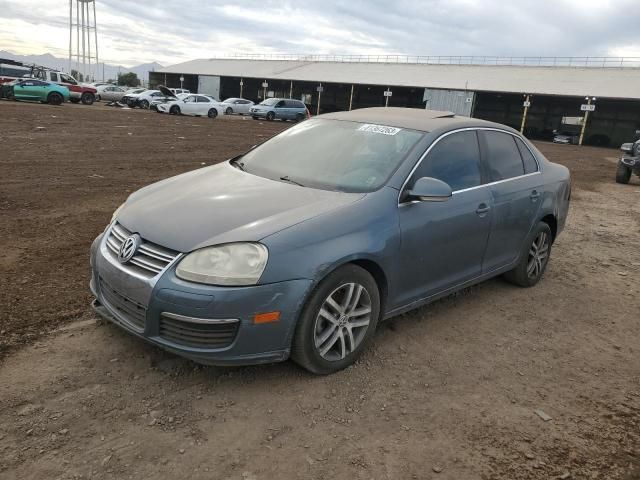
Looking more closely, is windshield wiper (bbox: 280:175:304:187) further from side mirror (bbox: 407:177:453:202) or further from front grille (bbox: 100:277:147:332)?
front grille (bbox: 100:277:147:332)

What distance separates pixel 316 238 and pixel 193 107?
30292 mm

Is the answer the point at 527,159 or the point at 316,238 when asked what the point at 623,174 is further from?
the point at 316,238

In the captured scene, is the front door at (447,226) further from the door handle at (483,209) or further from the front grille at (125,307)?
the front grille at (125,307)

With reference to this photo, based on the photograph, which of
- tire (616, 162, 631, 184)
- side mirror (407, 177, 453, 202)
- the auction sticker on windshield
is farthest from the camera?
tire (616, 162, 631, 184)

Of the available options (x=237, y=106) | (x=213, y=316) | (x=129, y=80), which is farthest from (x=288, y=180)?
(x=129, y=80)

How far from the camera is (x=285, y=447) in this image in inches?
107

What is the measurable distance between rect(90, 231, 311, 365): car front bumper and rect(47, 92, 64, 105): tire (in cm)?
2998

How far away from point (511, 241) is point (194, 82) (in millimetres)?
68600

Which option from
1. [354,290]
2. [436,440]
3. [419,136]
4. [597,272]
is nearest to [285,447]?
[436,440]

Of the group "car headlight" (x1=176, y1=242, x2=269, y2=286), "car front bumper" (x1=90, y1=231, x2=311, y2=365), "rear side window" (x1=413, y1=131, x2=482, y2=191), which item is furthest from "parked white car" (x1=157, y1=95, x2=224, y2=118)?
"car headlight" (x1=176, y1=242, x2=269, y2=286)

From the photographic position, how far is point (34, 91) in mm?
28516

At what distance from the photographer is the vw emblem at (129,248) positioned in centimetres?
314

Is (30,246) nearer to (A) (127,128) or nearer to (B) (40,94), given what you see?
(A) (127,128)

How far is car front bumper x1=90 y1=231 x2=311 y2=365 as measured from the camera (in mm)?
2891
